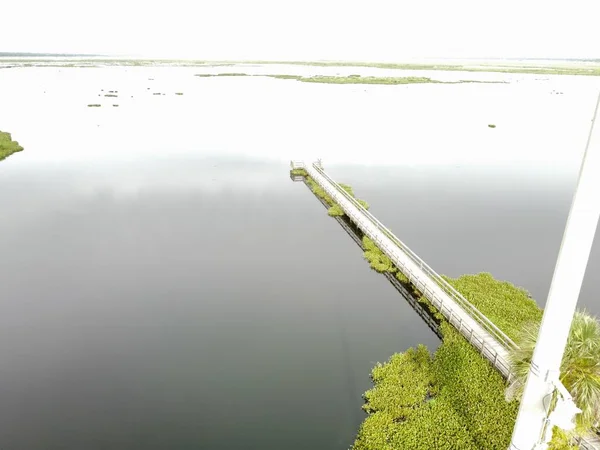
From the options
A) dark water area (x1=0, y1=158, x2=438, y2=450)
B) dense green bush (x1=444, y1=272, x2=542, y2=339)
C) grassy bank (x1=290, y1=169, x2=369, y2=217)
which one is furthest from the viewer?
grassy bank (x1=290, y1=169, x2=369, y2=217)

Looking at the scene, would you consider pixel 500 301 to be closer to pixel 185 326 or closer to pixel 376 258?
pixel 376 258

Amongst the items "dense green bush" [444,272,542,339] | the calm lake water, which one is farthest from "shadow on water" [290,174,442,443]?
"dense green bush" [444,272,542,339]

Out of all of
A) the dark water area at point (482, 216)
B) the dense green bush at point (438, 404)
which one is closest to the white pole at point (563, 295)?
the dense green bush at point (438, 404)

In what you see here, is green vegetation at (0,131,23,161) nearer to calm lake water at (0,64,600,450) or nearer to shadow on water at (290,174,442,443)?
calm lake water at (0,64,600,450)

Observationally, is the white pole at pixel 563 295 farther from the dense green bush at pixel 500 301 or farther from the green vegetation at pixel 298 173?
the green vegetation at pixel 298 173

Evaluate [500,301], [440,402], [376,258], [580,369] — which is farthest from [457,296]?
[580,369]

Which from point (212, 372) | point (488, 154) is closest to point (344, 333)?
point (212, 372)

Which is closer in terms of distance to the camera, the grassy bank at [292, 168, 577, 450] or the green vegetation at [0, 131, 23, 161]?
the grassy bank at [292, 168, 577, 450]
